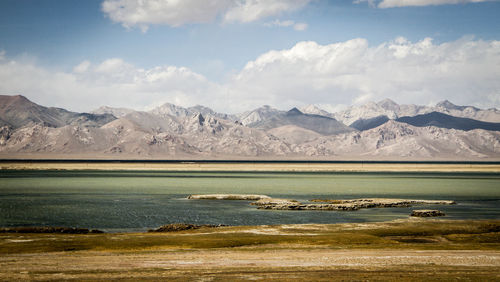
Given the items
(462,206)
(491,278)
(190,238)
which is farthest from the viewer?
(462,206)

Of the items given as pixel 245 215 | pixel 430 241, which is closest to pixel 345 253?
pixel 430 241

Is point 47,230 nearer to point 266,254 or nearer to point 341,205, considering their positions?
point 266,254

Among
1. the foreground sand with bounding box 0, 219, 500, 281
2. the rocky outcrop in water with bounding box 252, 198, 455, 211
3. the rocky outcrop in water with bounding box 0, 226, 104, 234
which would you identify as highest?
the foreground sand with bounding box 0, 219, 500, 281

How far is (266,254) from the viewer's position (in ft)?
94.3

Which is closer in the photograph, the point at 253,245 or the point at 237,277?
the point at 237,277

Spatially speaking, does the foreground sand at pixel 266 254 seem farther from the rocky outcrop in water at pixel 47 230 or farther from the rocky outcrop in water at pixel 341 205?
the rocky outcrop in water at pixel 341 205

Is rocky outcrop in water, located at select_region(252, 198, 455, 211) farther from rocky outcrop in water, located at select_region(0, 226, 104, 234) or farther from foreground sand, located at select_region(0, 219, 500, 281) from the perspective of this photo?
rocky outcrop in water, located at select_region(0, 226, 104, 234)

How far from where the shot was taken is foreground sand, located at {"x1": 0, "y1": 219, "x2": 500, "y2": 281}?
2284 centimetres

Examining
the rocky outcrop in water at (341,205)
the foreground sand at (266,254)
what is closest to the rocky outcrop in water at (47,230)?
the foreground sand at (266,254)

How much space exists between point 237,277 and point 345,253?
900cm

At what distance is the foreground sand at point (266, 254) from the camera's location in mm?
22844

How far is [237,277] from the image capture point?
2230 centimetres

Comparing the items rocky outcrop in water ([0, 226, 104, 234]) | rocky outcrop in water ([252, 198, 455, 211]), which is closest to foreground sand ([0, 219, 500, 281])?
rocky outcrop in water ([0, 226, 104, 234])

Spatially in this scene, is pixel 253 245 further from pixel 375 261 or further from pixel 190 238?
pixel 375 261
